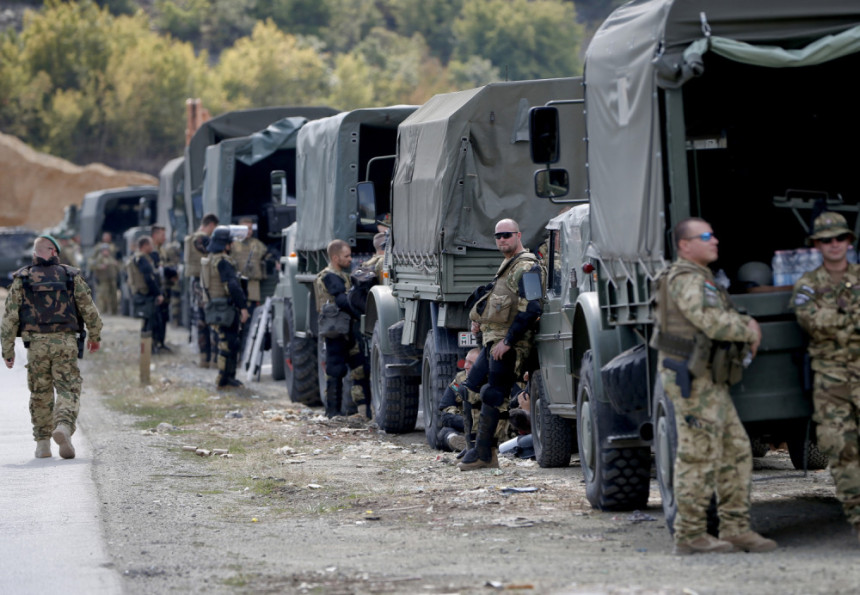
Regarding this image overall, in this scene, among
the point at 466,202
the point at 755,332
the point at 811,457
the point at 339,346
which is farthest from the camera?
the point at 339,346

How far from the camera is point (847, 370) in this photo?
7566 mm

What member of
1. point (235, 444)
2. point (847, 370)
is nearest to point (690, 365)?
point (847, 370)

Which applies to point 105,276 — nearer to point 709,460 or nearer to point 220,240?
point 220,240

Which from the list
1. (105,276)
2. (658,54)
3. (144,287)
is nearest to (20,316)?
(658,54)

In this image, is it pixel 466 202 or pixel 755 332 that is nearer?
pixel 755 332

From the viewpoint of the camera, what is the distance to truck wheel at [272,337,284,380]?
20.9 m

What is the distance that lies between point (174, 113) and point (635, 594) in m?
77.7

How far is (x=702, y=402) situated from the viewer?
24.5ft

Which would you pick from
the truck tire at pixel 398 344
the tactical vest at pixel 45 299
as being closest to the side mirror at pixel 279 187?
the truck tire at pixel 398 344

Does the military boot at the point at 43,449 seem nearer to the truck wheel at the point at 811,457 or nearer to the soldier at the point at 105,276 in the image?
the truck wheel at the point at 811,457

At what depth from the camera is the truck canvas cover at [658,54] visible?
7.65 m

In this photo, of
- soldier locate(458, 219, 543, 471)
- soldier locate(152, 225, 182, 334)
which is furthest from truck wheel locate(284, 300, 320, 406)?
soldier locate(152, 225, 182, 334)

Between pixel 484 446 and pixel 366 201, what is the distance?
15.9ft

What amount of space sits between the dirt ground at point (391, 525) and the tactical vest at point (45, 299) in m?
1.20
